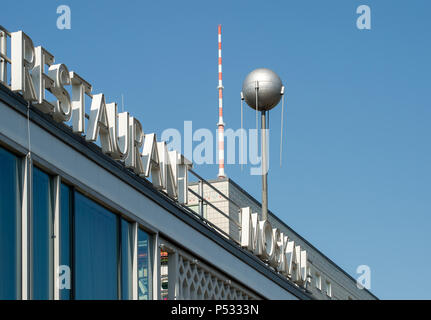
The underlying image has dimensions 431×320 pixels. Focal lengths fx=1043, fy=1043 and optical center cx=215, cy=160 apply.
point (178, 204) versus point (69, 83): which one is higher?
point (69, 83)

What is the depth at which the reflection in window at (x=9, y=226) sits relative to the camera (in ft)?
52.9

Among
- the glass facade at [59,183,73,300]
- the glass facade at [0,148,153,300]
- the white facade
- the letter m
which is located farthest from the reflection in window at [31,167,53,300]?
the white facade

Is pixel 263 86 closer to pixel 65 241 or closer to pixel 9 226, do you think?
pixel 65 241

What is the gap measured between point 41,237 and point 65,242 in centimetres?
76

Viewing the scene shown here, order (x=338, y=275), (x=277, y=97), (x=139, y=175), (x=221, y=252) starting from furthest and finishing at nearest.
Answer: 1. (x=338, y=275)
2. (x=277, y=97)
3. (x=221, y=252)
4. (x=139, y=175)

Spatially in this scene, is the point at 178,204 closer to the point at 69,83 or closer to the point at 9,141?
the point at 69,83

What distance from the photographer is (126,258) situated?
2041 cm

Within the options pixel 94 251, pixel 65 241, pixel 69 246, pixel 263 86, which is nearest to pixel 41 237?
pixel 65 241

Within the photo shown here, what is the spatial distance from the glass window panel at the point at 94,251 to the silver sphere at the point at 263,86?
12505 mm

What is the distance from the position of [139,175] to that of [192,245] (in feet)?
8.97

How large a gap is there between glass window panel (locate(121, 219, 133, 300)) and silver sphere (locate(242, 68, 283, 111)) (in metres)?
11.9

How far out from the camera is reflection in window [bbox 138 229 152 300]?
21000 millimetres

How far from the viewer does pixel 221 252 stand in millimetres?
24531
